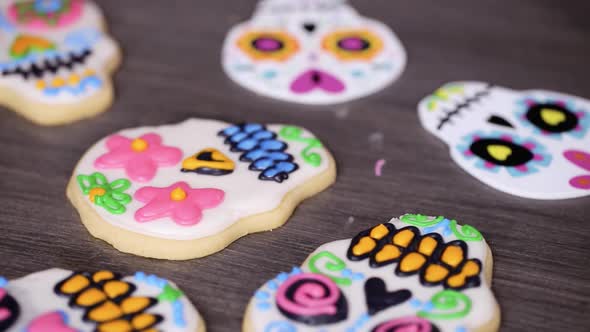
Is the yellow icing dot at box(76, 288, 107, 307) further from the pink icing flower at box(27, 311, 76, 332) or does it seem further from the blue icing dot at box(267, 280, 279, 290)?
the blue icing dot at box(267, 280, 279, 290)

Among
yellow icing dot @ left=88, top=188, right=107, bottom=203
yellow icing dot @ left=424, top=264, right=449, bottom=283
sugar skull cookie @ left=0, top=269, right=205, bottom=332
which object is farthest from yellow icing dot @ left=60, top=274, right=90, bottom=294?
yellow icing dot @ left=424, top=264, right=449, bottom=283

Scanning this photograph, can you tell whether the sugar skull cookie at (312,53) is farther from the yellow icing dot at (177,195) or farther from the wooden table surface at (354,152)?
the yellow icing dot at (177,195)

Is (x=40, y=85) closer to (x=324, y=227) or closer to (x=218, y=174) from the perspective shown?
(x=218, y=174)

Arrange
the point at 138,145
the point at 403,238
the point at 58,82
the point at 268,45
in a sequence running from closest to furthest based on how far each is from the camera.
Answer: the point at 403,238 < the point at 138,145 < the point at 58,82 < the point at 268,45

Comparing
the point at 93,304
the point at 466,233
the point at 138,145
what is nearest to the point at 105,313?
the point at 93,304

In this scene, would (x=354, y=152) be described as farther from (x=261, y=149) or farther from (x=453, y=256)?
(x=453, y=256)

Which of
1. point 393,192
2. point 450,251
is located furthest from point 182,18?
point 450,251
